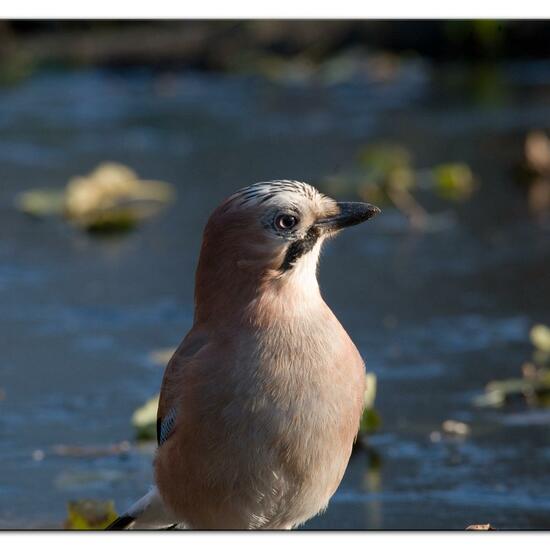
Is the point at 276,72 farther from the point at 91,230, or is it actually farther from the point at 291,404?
the point at 291,404

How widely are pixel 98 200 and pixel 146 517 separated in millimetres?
3668

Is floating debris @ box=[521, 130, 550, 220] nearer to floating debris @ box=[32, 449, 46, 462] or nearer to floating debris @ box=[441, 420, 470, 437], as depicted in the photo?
floating debris @ box=[441, 420, 470, 437]

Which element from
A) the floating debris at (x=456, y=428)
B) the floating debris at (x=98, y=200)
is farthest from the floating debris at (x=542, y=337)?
the floating debris at (x=98, y=200)

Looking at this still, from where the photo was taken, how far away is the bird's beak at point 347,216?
3.35 metres

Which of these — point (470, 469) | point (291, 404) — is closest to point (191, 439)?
point (291, 404)

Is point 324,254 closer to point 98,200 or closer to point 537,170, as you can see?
point 98,200

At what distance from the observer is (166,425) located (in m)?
3.49

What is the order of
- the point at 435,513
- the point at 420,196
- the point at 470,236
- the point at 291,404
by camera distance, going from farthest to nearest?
the point at 420,196
the point at 470,236
the point at 435,513
the point at 291,404

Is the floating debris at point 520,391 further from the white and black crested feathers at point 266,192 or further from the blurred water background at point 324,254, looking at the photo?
the white and black crested feathers at point 266,192

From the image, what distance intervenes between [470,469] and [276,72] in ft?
19.8

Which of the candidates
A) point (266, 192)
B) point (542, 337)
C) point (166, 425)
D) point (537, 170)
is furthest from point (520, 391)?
point (537, 170)

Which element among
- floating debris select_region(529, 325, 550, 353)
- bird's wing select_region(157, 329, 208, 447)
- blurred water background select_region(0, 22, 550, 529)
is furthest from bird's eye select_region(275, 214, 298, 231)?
floating debris select_region(529, 325, 550, 353)

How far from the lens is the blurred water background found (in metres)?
4.32
